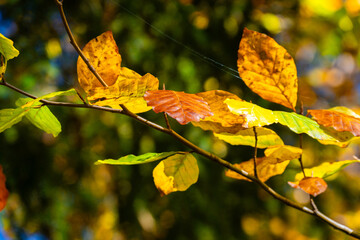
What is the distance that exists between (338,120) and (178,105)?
130mm

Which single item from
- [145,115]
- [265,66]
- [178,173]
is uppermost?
[265,66]

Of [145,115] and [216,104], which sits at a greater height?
[216,104]

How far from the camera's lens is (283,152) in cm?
30

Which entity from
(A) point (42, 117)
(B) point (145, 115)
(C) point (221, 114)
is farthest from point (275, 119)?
(B) point (145, 115)

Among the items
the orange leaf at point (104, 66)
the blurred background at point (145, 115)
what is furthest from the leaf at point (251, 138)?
the blurred background at point (145, 115)

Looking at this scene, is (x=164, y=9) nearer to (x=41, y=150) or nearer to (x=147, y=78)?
(x=41, y=150)

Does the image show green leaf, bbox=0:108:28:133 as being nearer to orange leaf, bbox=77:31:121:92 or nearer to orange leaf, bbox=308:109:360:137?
orange leaf, bbox=77:31:121:92

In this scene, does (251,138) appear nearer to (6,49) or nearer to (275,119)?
(275,119)

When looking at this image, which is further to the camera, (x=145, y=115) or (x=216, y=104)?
(x=145, y=115)

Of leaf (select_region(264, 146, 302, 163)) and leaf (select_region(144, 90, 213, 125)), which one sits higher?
leaf (select_region(144, 90, 213, 125))

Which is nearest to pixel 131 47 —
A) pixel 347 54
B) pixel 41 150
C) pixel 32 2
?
pixel 32 2

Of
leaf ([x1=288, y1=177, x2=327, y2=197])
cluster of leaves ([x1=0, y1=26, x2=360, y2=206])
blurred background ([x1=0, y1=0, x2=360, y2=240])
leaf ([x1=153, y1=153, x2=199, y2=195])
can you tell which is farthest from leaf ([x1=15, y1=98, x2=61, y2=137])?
blurred background ([x1=0, y1=0, x2=360, y2=240])

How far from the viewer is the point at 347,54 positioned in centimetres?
198

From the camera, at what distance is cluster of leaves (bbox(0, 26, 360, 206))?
24 centimetres
